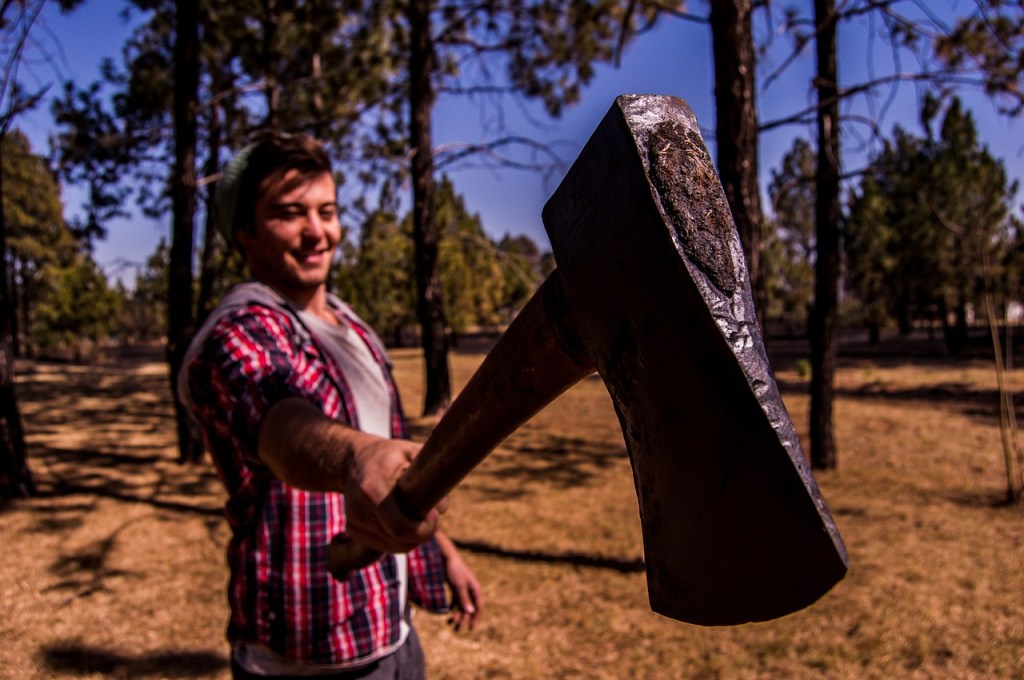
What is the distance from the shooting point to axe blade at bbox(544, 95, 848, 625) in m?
0.54

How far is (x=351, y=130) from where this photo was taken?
11.0 metres

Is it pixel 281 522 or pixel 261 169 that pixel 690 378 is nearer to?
pixel 281 522

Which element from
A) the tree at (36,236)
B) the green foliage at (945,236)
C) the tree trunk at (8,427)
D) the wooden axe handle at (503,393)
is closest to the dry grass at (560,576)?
the tree trunk at (8,427)

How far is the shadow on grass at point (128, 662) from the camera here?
3.06 meters

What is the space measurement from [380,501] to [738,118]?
314cm

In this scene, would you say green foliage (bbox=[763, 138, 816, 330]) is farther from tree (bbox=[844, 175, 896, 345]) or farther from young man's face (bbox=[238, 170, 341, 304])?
young man's face (bbox=[238, 170, 341, 304])

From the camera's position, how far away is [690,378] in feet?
1.87

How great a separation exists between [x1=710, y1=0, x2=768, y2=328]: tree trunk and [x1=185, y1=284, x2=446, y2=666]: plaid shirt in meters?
2.64

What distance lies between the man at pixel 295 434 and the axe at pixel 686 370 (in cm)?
36

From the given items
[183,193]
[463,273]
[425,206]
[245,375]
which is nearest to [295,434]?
[245,375]

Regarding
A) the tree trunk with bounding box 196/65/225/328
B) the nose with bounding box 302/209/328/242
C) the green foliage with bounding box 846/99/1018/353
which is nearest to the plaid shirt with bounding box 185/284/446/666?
the nose with bounding box 302/209/328/242

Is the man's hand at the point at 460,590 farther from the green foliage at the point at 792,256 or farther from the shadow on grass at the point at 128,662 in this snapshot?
the green foliage at the point at 792,256

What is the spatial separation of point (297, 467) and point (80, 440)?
8.67m

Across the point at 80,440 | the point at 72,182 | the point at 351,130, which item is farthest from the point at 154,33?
the point at 80,440
